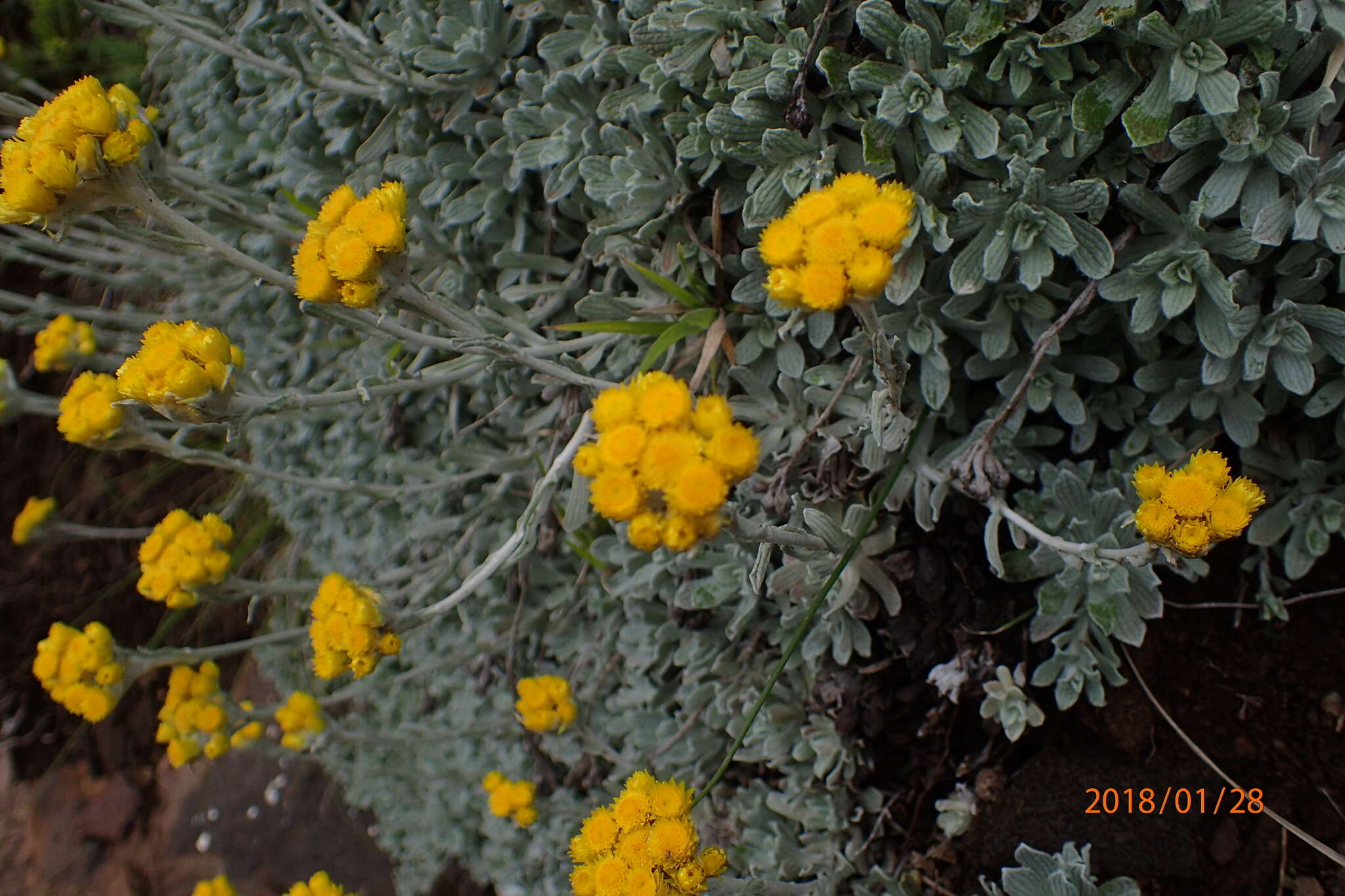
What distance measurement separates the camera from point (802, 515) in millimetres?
1758

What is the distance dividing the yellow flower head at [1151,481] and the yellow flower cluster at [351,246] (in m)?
1.14

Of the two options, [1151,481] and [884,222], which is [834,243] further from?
[1151,481]

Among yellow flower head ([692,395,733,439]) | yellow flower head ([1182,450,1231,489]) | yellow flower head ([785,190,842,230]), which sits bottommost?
yellow flower head ([1182,450,1231,489])

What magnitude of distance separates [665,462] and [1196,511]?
→ 694 mm

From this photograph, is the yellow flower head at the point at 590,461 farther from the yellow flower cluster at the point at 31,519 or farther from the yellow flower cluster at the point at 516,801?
the yellow flower cluster at the point at 31,519

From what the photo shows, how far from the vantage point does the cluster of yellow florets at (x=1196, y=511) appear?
1164mm

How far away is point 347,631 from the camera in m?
1.46

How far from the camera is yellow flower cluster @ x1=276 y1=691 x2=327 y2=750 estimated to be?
2197 mm

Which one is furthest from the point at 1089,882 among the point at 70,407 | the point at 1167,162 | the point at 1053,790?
the point at 70,407

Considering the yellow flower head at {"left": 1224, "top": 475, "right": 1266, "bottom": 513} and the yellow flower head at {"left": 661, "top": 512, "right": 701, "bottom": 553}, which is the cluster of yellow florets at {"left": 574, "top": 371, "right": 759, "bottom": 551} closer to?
the yellow flower head at {"left": 661, "top": 512, "right": 701, "bottom": 553}

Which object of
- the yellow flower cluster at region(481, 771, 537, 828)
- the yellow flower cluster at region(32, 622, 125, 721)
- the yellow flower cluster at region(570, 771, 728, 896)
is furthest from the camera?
the yellow flower cluster at region(481, 771, 537, 828)
